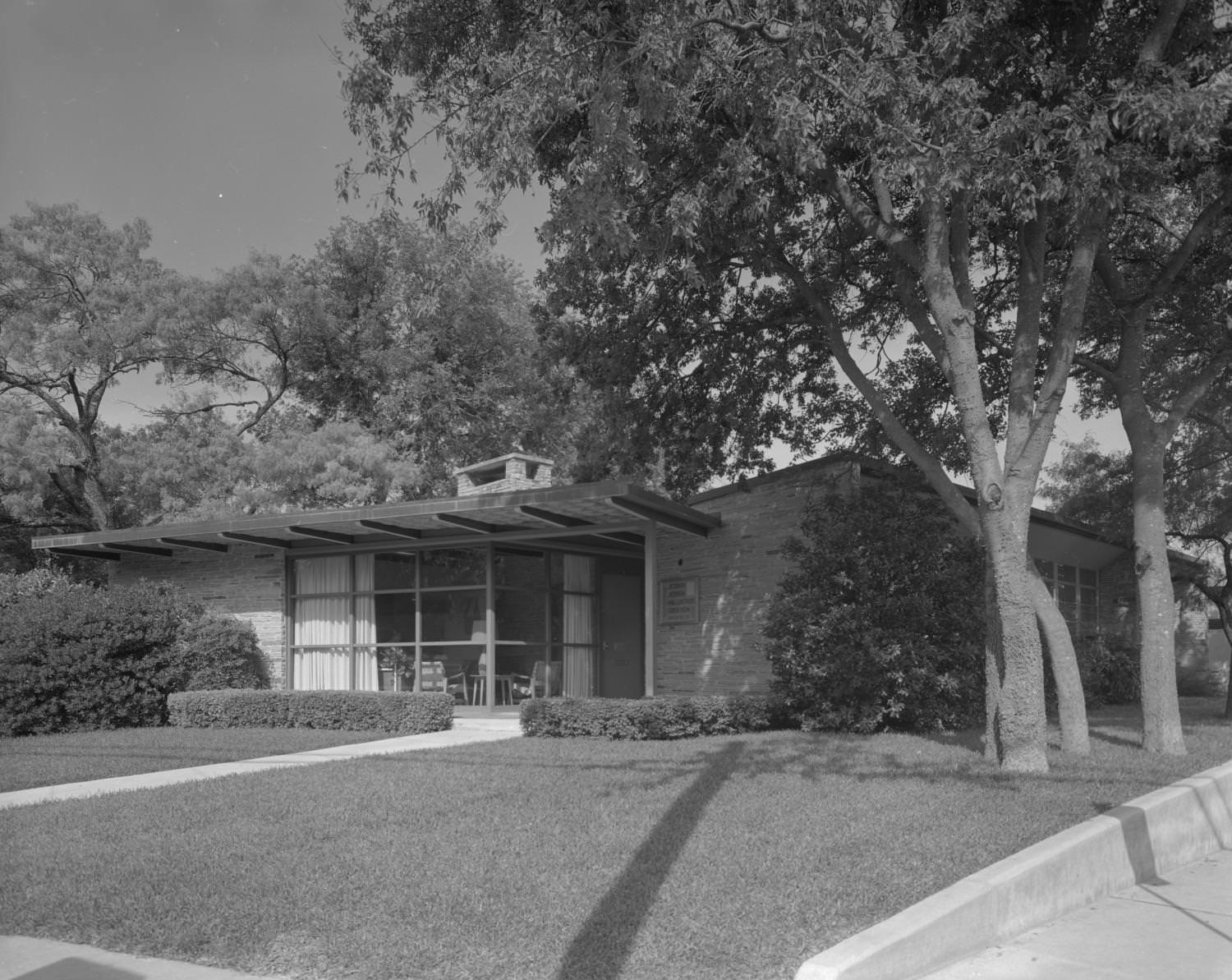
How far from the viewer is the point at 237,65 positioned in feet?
28.1

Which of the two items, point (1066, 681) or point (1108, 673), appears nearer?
point (1066, 681)

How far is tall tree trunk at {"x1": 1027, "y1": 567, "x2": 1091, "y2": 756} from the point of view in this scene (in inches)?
405

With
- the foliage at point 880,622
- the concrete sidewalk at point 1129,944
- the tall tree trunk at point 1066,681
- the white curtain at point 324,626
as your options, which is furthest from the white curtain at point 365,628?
the concrete sidewalk at point 1129,944

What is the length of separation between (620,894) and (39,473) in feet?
85.6

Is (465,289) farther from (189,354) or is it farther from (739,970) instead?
(739,970)

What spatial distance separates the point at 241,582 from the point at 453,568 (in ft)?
14.6

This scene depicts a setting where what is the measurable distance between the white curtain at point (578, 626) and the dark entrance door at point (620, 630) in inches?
8.1

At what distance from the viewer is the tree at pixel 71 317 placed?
27.5 meters

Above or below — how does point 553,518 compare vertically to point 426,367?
below

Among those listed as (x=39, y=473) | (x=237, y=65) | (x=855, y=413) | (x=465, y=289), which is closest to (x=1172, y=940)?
(x=237, y=65)

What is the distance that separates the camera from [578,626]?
1700 centimetres

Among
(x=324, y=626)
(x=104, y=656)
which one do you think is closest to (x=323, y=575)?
(x=324, y=626)

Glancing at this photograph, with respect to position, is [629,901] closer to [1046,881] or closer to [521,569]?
[1046,881]

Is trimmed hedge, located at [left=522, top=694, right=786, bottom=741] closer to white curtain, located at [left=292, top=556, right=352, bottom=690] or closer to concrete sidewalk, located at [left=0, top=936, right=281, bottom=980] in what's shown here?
white curtain, located at [left=292, top=556, right=352, bottom=690]
